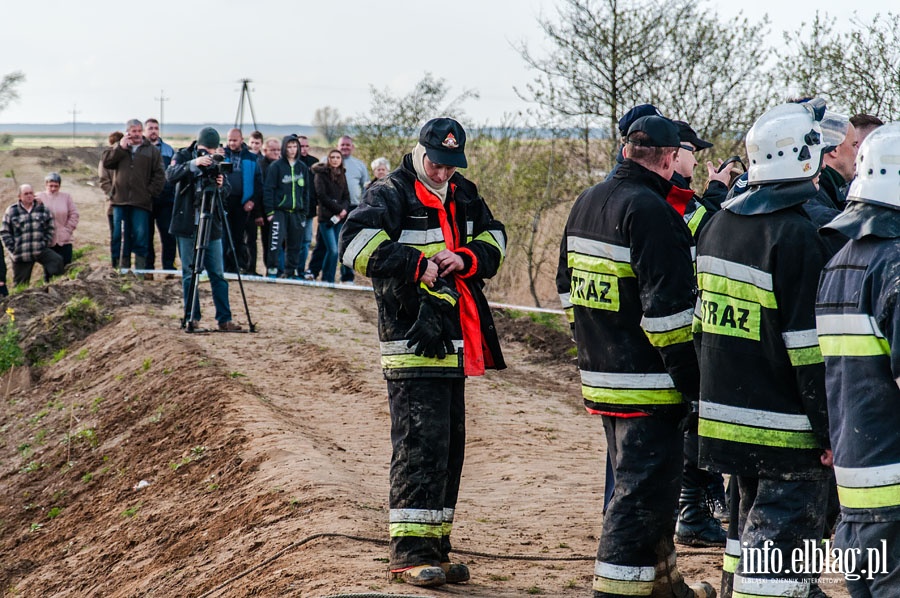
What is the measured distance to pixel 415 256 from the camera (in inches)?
227

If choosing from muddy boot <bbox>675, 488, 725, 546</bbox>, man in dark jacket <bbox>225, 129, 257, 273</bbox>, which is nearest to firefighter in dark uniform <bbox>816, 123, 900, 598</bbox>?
muddy boot <bbox>675, 488, 725, 546</bbox>

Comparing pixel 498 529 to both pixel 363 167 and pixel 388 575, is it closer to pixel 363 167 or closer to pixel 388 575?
pixel 388 575

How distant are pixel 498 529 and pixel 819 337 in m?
3.76

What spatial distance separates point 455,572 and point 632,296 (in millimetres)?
1824

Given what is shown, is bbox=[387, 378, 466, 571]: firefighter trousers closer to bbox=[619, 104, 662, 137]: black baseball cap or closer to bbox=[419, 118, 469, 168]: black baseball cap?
bbox=[419, 118, 469, 168]: black baseball cap

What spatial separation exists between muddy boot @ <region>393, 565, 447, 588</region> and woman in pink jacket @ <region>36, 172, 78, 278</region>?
45.1 feet

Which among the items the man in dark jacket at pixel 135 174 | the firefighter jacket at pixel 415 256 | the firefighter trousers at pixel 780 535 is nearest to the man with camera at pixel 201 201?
the man in dark jacket at pixel 135 174

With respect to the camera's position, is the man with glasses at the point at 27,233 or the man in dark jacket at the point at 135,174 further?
the man with glasses at the point at 27,233

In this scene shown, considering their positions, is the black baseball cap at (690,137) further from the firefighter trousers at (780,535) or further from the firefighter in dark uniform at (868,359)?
the firefighter trousers at (780,535)

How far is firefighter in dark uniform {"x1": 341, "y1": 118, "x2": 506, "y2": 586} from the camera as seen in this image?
18.8ft

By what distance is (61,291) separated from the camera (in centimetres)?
1692

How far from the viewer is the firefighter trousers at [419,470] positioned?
5.71 metres

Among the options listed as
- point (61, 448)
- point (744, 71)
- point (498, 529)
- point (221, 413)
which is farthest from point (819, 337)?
point (744, 71)

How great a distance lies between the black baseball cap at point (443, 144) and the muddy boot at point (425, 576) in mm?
2103
